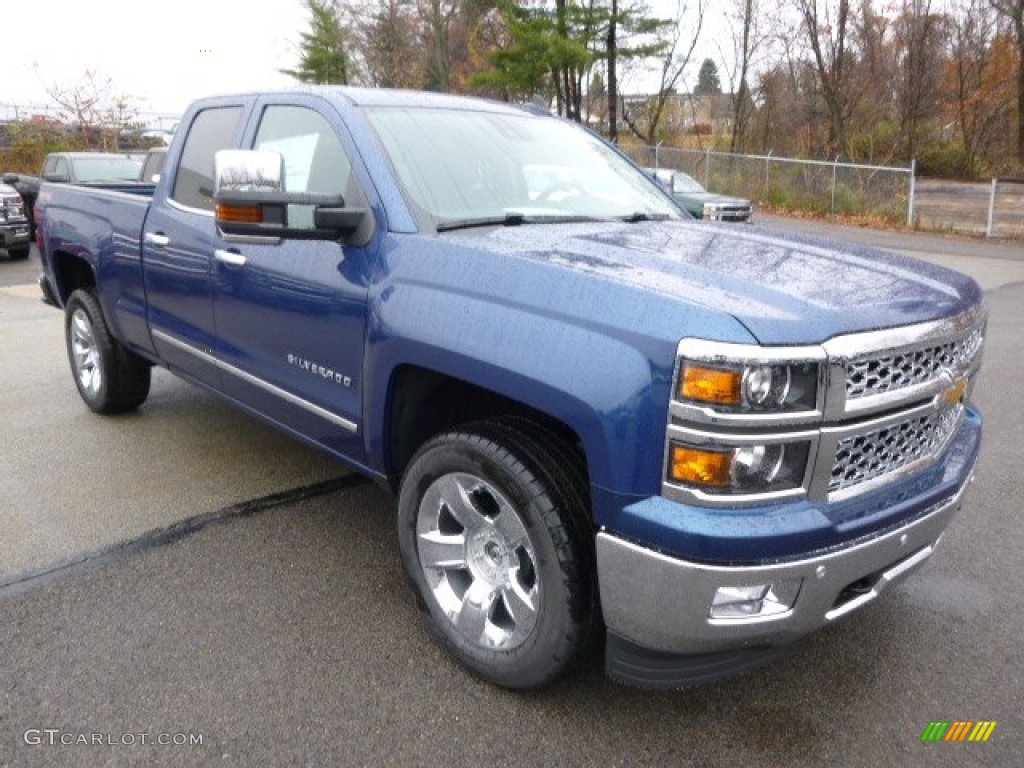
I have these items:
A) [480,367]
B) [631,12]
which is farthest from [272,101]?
[631,12]

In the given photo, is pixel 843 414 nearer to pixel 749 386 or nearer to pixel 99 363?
pixel 749 386

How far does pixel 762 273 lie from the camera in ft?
7.80

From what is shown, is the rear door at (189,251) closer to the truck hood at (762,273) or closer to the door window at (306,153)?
the door window at (306,153)

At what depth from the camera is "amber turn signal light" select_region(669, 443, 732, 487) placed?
2.00 meters

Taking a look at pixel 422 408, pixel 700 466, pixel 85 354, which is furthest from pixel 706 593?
pixel 85 354

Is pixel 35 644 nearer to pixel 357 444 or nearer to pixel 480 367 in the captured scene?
pixel 357 444

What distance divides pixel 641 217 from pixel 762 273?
114cm

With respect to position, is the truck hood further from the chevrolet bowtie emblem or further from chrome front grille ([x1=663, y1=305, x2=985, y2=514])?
the chevrolet bowtie emblem

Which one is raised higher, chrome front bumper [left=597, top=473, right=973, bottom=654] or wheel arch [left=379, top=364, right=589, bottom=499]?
wheel arch [left=379, top=364, right=589, bottom=499]

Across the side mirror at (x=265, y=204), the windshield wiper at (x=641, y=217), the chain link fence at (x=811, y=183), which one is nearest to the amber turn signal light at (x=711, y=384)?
the side mirror at (x=265, y=204)

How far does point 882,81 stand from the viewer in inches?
1246

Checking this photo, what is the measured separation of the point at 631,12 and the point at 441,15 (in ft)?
38.3

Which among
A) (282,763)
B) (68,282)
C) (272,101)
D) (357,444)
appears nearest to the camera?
(282,763)

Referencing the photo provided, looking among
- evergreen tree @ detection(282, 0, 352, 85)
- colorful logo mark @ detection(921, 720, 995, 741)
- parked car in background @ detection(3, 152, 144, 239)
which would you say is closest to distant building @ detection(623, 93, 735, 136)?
evergreen tree @ detection(282, 0, 352, 85)
